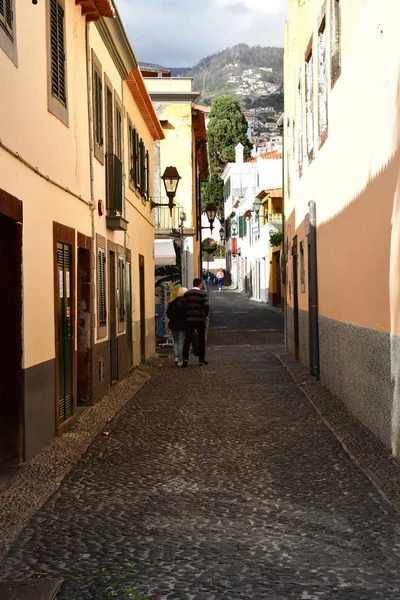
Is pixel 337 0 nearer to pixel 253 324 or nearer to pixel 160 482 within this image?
pixel 160 482

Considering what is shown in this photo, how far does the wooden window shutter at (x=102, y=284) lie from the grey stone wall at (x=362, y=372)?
10.6ft

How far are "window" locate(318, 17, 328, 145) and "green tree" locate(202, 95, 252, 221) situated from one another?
76.1m

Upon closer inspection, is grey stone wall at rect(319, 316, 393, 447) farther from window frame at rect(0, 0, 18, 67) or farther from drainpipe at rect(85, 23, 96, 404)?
window frame at rect(0, 0, 18, 67)

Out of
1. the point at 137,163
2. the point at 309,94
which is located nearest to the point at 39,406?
the point at 309,94

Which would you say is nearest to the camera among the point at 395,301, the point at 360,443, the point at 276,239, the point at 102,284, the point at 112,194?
the point at 395,301

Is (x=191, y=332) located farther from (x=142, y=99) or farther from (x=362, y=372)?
(x=362, y=372)

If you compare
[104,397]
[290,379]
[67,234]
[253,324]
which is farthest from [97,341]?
[253,324]

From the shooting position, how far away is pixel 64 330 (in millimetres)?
11578

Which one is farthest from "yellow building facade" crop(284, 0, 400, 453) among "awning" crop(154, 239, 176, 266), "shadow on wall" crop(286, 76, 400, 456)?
"awning" crop(154, 239, 176, 266)

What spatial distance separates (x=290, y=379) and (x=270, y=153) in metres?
48.0

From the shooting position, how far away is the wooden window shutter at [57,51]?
10.9 m

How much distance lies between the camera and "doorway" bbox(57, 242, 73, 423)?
11.2 m

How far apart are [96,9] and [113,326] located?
17.1 ft

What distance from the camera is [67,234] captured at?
11664mm
